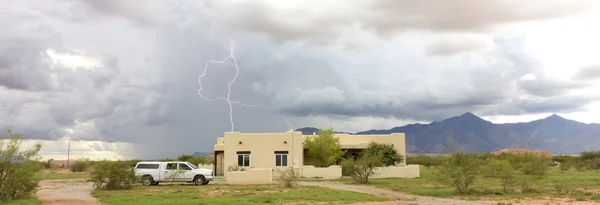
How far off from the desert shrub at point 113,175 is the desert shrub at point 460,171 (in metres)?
18.6

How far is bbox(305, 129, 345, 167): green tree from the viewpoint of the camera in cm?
5222

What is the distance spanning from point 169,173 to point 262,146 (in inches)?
602

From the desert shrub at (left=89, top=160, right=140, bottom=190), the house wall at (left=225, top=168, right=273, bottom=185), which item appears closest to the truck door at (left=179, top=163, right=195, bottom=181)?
the house wall at (left=225, top=168, right=273, bottom=185)

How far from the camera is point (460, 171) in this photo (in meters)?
29.8

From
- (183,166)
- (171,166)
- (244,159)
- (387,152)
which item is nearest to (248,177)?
(183,166)

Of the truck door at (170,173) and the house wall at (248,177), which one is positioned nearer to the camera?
the truck door at (170,173)

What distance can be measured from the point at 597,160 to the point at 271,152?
186 ft

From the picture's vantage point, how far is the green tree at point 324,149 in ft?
171

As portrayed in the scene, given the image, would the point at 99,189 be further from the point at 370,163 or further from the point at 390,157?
A: the point at 390,157

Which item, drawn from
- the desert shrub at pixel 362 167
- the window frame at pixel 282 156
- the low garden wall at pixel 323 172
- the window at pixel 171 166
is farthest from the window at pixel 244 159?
the window at pixel 171 166

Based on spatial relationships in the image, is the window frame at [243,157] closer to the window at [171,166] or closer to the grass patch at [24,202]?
the window at [171,166]

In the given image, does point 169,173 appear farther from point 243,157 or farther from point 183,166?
point 243,157

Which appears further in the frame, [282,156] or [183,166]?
[282,156]

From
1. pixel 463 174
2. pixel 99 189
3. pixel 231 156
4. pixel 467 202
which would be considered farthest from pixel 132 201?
pixel 231 156
